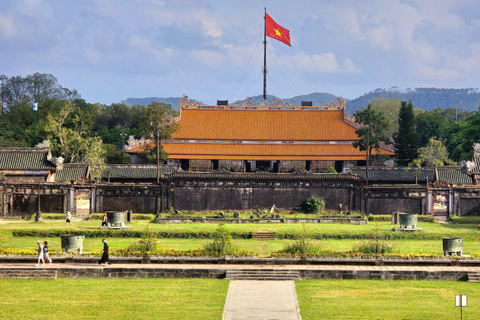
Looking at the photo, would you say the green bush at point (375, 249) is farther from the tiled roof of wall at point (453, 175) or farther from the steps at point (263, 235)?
the tiled roof of wall at point (453, 175)

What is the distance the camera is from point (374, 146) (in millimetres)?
87688

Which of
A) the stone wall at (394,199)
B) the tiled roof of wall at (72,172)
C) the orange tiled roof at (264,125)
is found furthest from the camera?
the orange tiled roof at (264,125)

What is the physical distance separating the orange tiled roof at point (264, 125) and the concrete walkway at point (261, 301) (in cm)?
5434

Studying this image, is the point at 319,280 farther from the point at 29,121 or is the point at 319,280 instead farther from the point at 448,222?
the point at 29,121

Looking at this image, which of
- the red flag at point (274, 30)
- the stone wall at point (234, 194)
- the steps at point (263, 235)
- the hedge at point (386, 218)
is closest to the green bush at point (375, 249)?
the steps at point (263, 235)

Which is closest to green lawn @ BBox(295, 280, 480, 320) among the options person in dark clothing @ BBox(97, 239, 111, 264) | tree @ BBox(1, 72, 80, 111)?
person in dark clothing @ BBox(97, 239, 111, 264)

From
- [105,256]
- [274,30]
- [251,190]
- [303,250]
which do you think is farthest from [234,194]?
[274,30]

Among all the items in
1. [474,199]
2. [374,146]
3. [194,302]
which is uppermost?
[374,146]

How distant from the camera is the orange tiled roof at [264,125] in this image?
307 feet

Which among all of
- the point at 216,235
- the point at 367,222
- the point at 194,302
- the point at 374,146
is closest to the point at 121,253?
the point at 216,235

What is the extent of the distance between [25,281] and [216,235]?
37.4 feet

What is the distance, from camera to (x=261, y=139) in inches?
3669

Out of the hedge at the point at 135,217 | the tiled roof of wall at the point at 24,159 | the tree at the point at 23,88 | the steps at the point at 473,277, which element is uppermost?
the tree at the point at 23,88

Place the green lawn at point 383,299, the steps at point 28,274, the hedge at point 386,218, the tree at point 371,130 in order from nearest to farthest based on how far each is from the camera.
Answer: the green lawn at point 383,299
the steps at point 28,274
the hedge at point 386,218
the tree at point 371,130
